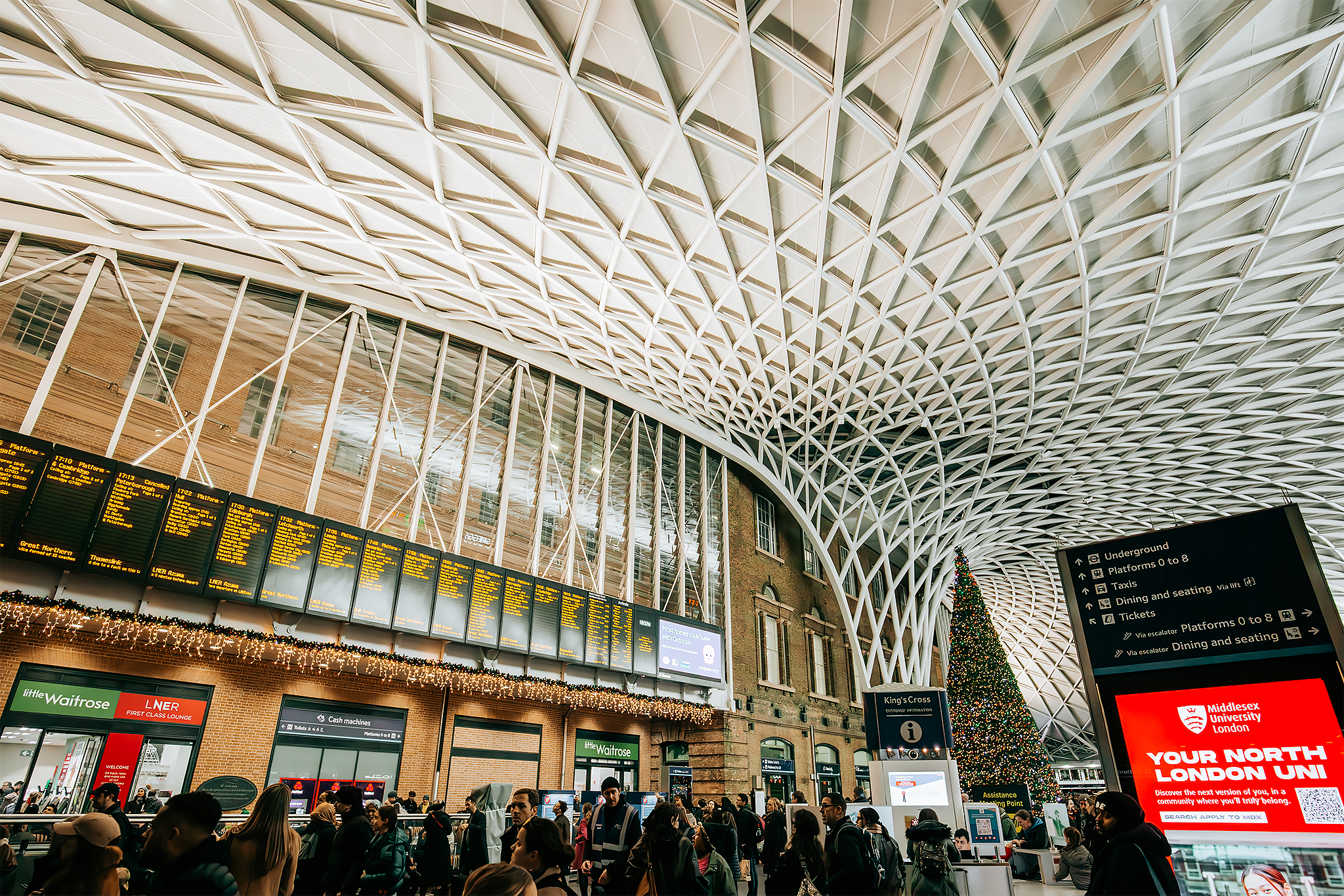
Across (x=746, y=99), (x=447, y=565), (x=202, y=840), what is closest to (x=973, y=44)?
(x=746, y=99)

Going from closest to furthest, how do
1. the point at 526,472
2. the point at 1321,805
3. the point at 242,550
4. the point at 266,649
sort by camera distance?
the point at 1321,805 < the point at 242,550 < the point at 266,649 < the point at 526,472

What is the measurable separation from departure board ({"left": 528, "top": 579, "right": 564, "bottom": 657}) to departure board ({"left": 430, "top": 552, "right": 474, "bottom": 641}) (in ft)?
6.12

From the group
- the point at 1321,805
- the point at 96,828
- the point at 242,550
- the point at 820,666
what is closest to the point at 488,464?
the point at 242,550

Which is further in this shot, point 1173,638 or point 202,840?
point 1173,638

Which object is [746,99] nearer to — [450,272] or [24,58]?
Answer: [450,272]

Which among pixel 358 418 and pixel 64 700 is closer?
pixel 64 700

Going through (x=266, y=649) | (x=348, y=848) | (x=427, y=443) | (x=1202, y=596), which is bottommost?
(x=348, y=848)

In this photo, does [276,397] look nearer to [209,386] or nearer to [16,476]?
[209,386]

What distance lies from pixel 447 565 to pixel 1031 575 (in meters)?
42.6

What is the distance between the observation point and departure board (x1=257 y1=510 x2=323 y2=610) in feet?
40.6

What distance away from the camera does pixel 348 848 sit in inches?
229

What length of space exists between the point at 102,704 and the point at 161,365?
21.3 ft

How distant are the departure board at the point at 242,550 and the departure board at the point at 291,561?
131 millimetres

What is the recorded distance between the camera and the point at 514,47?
1060 cm
